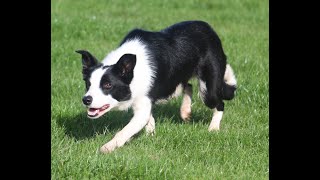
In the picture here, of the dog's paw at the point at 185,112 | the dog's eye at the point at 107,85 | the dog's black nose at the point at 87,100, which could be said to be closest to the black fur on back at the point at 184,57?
the dog's paw at the point at 185,112

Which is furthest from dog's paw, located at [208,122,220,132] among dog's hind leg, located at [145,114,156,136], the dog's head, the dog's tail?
the dog's head

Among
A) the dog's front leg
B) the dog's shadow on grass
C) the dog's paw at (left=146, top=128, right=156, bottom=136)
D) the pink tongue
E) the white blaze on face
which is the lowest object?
the dog's shadow on grass

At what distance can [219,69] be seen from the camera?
715 cm

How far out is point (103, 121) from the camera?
7.25m

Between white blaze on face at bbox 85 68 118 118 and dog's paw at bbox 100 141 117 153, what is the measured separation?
315mm

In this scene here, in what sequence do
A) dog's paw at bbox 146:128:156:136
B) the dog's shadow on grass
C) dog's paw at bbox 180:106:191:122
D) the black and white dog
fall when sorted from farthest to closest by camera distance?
dog's paw at bbox 180:106:191:122, the dog's shadow on grass, dog's paw at bbox 146:128:156:136, the black and white dog

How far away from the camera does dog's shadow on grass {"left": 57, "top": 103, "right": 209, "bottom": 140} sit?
6820mm

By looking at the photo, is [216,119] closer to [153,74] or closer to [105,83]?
[153,74]

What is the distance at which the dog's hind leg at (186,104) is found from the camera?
7.40 metres

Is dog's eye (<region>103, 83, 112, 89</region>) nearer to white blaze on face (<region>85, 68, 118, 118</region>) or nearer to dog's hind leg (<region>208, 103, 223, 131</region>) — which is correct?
white blaze on face (<region>85, 68, 118, 118</region>)
